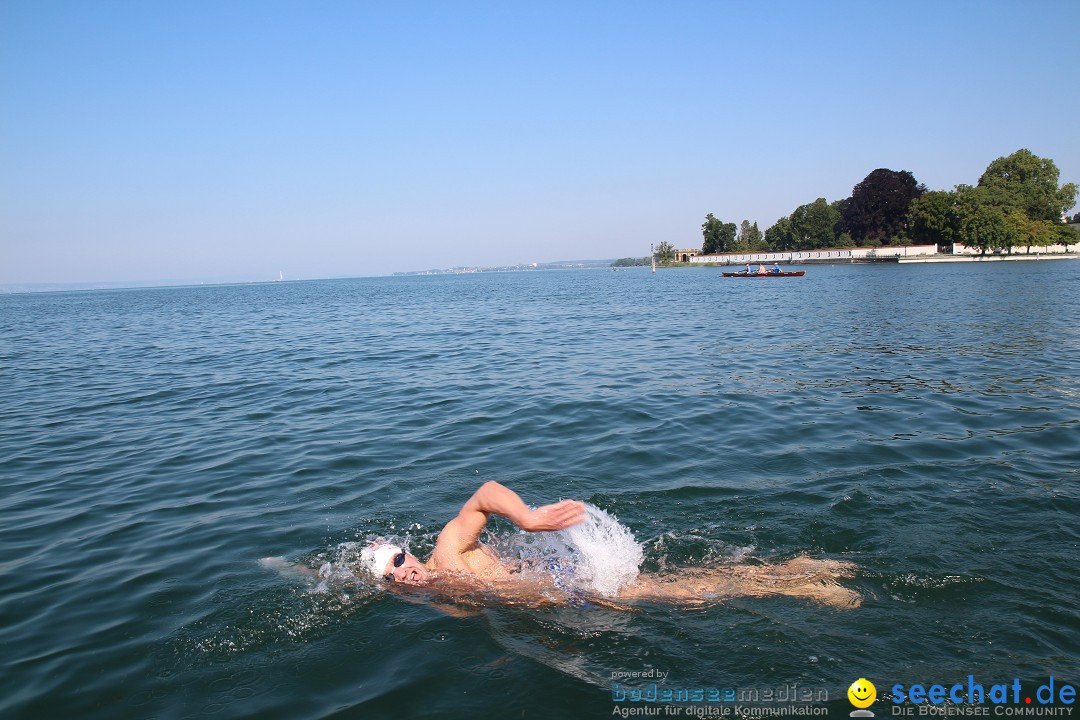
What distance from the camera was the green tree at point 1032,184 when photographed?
111438mm

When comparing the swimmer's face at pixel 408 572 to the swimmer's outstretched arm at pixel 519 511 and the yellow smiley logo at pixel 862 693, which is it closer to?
the swimmer's outstretched arm at pixel 519 511

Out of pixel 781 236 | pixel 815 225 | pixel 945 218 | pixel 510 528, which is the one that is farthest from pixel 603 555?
pixel 781 236

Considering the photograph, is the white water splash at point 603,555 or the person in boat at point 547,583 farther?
the white water splash at point 603,555

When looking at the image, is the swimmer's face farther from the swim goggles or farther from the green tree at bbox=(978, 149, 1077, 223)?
the green tree at bbox=(978, 149, 1077, 223)

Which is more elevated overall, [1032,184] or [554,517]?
[1032,184]

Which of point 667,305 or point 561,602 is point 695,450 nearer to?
point 561,602

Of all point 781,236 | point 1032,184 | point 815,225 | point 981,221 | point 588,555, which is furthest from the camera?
point 781,236

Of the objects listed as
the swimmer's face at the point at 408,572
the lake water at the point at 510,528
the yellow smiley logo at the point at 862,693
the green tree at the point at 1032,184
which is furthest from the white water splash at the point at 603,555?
the green tree at the point at 1032,184

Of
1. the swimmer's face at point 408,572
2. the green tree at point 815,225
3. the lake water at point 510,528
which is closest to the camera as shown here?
the lake water at point 510,528

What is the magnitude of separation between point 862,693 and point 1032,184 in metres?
144

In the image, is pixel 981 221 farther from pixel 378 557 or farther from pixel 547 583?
pixel 378 557

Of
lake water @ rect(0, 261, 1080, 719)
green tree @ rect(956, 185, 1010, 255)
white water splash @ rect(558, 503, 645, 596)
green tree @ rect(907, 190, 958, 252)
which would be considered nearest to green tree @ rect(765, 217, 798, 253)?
green tree @ rect(907, 190, 958, 252)

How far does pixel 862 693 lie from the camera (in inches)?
168

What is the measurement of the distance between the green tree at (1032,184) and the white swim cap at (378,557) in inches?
5145
